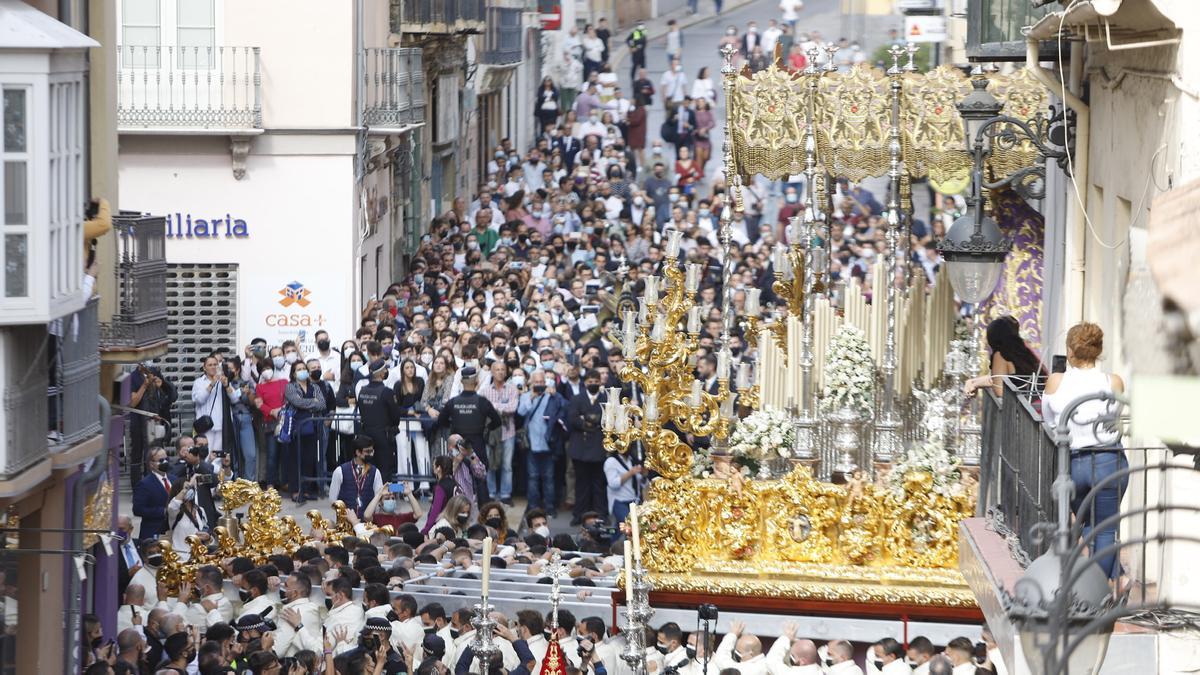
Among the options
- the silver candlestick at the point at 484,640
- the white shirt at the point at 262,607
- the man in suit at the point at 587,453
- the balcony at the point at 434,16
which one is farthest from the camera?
the balcony at the point at 434,16

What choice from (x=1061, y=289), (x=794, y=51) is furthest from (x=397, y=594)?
(x=794, y=51)

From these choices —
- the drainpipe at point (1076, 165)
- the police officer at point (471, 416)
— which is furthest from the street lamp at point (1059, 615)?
the police officer at point (471, 416)

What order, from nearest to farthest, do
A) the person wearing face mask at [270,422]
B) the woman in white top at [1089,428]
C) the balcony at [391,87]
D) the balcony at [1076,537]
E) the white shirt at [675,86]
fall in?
the balcony at [1076,537] → the woman in white top at [1089,428] → the person wearing face mask at [270,422] → the balcony at [391,87] → the white shirt at [675,86]

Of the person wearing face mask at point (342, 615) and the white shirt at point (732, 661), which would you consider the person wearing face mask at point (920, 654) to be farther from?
the person wearing face mask at point (342, 615)

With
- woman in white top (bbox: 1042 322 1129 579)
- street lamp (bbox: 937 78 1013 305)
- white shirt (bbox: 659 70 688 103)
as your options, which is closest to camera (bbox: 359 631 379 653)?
street lamp (bbox: 937 78 1013 305)

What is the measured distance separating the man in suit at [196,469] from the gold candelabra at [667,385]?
4.24 m

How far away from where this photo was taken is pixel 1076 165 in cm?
1309

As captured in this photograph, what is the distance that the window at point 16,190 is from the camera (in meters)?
13.0

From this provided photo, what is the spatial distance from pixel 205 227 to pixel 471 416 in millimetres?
6810

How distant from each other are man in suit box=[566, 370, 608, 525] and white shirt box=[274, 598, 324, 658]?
5.98m

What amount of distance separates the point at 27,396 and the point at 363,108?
15122 mm

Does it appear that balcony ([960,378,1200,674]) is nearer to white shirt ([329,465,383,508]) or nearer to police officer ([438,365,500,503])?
white shirt ([329,465,383,508])

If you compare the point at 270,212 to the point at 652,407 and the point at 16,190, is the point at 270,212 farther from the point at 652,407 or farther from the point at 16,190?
the point at 16,190

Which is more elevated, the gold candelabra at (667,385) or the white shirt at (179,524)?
the gold candelabra at (667,385)
